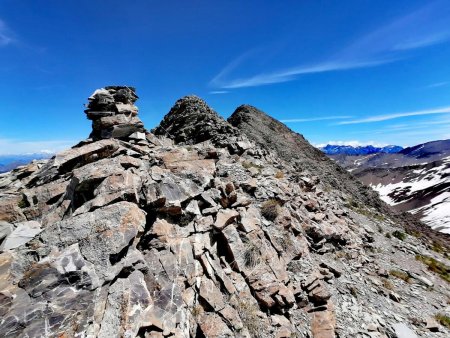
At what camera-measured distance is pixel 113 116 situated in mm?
22594

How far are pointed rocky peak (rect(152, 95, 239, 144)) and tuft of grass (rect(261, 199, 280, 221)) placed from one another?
1149 centimetres

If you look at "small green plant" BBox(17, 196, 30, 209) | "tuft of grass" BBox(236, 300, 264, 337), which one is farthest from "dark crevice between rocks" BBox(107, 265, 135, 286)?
"small green plant" BBox(17, 196, 30, 209)

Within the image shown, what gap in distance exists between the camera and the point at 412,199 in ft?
533

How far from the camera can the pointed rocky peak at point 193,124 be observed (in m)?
31.3

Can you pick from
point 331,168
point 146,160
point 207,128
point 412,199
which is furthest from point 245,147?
point 412,199

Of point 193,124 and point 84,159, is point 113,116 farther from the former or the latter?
point 193,124

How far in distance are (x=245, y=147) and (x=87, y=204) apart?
1872 centimetres

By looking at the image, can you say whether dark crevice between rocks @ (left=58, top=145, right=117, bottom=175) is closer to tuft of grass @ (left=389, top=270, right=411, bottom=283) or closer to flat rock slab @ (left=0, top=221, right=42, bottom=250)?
flat rock slab @ (left=0, top=221, right=42, bottom=250)

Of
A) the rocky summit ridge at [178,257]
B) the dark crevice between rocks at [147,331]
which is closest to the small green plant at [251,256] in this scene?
the rocky summit ridge at [178,257]

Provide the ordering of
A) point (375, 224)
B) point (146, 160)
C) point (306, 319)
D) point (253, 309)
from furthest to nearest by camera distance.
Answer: point (375, 224)
point (146, 160)
point (306, 319)
point (253, 309)

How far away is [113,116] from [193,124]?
40.8 ft

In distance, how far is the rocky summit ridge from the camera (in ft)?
33.2

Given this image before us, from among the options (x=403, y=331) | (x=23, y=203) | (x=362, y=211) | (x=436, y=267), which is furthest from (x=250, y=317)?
(x=362, y=211)

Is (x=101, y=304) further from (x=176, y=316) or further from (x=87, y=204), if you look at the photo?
(x=87, y=204)
